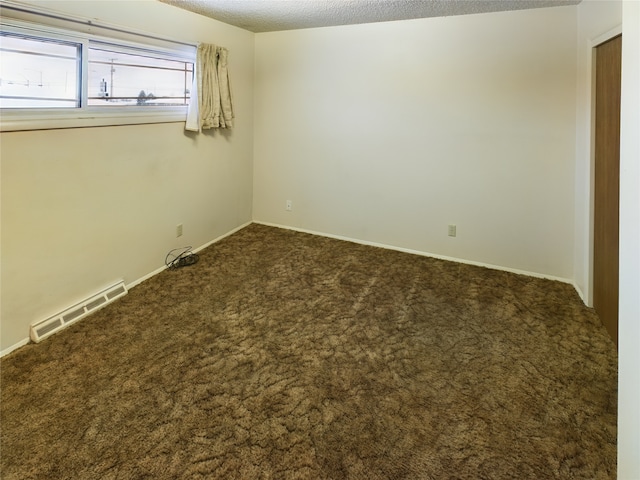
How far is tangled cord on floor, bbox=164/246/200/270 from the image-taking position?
346cm

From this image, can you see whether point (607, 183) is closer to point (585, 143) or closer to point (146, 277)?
point (585, 143)

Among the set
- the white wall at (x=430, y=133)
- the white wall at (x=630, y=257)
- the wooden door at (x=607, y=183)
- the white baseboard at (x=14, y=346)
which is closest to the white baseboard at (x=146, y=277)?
the white baseboard at (x=14, y=346)

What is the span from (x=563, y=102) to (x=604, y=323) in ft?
5.90

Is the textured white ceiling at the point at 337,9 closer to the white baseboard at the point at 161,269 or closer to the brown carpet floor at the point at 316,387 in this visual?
the white baseboard at the point at 161,269

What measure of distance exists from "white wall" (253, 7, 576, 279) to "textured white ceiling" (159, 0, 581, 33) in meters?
0.15

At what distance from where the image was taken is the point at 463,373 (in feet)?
6.79

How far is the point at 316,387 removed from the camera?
6.34ft

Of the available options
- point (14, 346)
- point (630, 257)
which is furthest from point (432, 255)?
point (14, 346)

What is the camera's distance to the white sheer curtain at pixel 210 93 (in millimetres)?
3432

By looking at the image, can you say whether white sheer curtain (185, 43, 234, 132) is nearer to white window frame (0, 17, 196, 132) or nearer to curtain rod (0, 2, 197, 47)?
white window frame (0, 17, 196, 132)

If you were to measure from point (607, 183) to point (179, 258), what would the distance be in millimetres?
3473

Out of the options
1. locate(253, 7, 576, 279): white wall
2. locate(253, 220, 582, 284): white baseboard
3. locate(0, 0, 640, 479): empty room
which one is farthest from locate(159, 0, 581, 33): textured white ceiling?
locate(253, 220, 582, 284): white baseboard

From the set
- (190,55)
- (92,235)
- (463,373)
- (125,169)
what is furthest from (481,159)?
(92,235)

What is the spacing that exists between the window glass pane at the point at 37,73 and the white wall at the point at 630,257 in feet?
9.22
